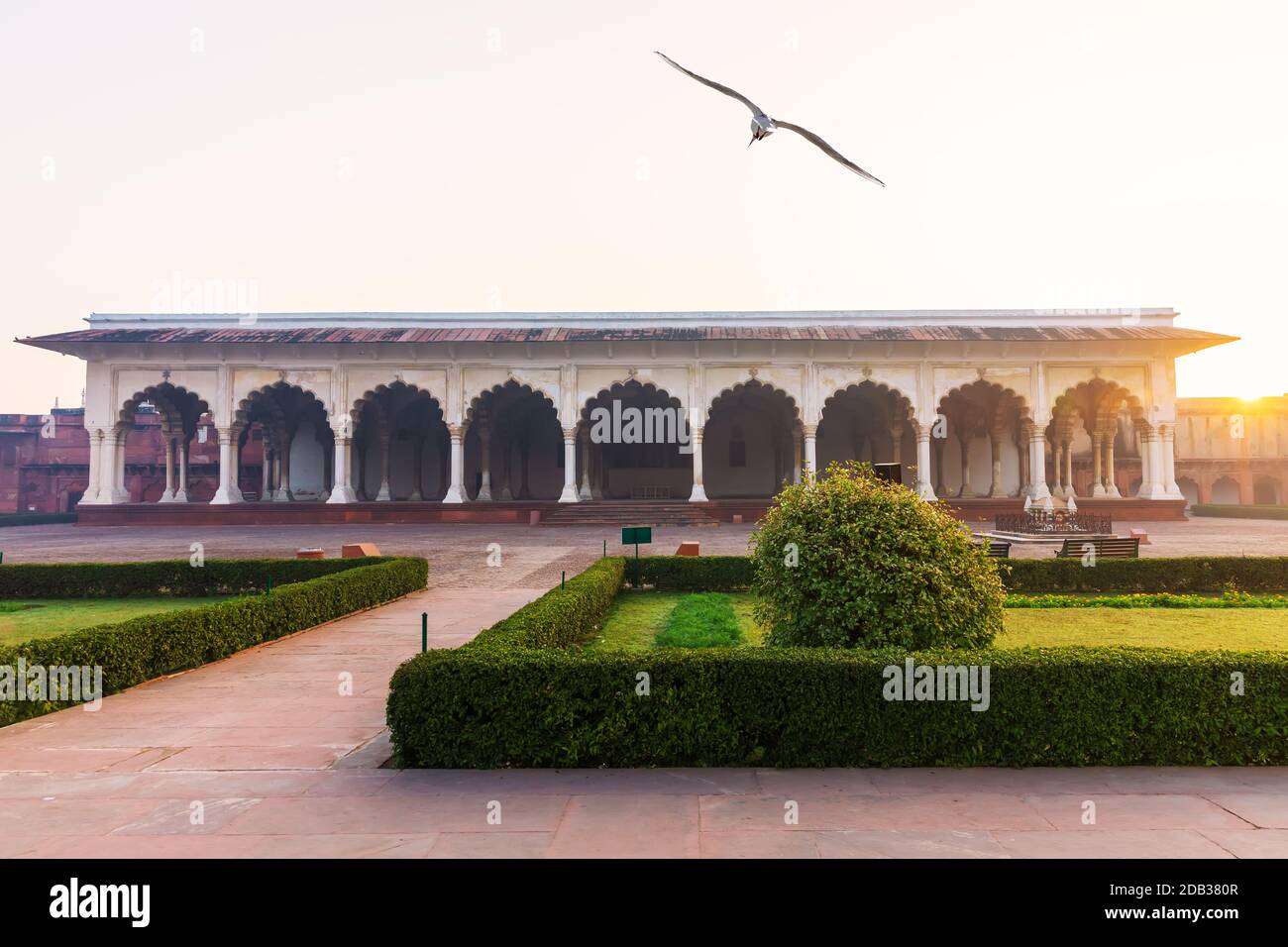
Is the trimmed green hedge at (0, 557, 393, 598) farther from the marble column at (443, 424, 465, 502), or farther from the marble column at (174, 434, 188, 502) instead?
the marble column at (174, 434, 188, 502)

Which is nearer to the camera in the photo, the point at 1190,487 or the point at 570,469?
the point at 570,469

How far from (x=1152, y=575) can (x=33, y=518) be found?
3867cm

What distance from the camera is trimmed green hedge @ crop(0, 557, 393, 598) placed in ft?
38.6

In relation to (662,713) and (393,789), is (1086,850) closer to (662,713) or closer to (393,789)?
(662,713)

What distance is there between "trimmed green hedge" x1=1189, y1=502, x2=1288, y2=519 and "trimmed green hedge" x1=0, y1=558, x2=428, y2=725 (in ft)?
111

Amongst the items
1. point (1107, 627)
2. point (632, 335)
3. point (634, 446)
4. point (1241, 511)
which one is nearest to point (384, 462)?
point (634, 446)

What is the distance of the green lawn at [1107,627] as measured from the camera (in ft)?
24.6

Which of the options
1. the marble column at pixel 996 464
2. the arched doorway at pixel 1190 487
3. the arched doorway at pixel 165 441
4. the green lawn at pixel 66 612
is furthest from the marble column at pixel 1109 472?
the arched doorway at pixel 165 441

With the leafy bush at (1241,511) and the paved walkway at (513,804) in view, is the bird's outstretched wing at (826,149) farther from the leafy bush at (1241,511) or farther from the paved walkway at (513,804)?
the leafy bush at (1241,511)

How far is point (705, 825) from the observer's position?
11.5 ft

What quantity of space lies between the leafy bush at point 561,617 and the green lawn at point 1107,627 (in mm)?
226

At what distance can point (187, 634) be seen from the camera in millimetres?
7141

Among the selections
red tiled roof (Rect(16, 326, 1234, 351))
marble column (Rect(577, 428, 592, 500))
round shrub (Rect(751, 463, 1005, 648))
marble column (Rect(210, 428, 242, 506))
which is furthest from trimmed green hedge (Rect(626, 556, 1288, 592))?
marble column (Rect(210, 428, 242, 506))

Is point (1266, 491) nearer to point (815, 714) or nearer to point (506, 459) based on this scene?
point (506, 459)
